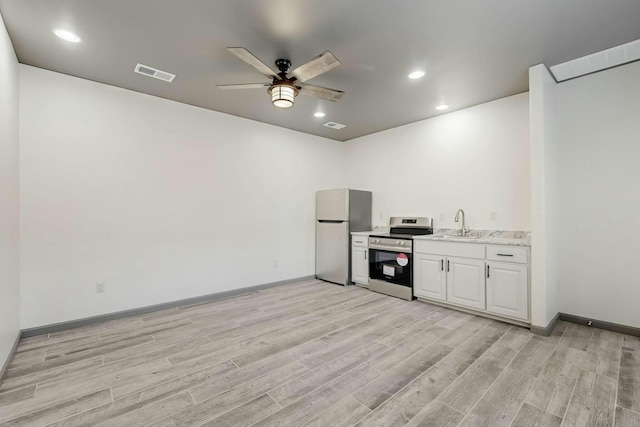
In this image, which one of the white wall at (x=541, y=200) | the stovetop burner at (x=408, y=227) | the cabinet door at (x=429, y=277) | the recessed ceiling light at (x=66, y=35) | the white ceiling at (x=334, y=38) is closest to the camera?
the white ceiling at (x=334, y=38)

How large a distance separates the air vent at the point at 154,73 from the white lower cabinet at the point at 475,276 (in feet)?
12.3

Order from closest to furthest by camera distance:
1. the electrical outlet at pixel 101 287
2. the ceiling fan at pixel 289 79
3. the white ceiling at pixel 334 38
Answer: the white ceiling at pixel 334 38 < the ceiling fan at pixel 289 79 < the electrical outlet at pixel 101 287

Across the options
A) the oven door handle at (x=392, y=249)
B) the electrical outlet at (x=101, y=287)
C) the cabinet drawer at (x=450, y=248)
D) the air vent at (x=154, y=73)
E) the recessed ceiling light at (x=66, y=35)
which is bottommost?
the electrical outlet at (x=101, y=287)

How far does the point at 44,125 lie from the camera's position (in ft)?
9.80

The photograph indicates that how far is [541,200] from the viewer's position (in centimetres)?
290

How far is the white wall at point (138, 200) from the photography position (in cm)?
297

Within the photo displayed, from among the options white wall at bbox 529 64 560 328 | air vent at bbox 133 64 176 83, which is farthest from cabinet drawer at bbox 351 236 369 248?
air vent at bbox 133 64 176 83

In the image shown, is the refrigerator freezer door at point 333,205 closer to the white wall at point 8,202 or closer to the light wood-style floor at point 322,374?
the light wood-style floor at point 322,374

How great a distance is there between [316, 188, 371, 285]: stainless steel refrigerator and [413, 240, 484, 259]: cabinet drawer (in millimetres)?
1282

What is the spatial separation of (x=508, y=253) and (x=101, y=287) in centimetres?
462

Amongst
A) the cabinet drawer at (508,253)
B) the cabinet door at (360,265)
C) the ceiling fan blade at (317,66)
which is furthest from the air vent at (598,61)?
the cabinet door at (360,265)

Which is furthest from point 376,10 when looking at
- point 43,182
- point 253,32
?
point 43,182

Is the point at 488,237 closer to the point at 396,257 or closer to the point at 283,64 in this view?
the point at 396,257

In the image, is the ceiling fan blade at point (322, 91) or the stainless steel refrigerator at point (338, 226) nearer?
the ceiling fan blade at point (322, 91)
